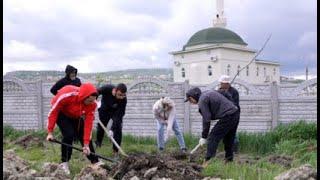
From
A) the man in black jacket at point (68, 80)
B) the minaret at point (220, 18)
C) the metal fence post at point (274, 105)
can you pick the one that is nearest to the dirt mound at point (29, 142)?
the man in black jacket at point (68, 80)

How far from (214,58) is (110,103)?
3393 centimetres

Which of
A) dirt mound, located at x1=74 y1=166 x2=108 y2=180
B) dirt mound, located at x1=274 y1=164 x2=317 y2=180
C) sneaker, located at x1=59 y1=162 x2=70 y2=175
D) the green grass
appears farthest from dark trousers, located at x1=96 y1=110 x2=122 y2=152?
dirt mound, located at x1=274 y1=164 x2=317 y2=180

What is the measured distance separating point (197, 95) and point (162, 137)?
2414mm

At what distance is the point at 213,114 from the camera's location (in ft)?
22.5

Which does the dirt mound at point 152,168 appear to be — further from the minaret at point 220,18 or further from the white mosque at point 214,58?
the minaret at point 220,18

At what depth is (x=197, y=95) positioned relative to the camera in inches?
266

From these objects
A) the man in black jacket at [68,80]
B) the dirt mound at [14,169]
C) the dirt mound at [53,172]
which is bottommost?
the dirt mound at [53,172]

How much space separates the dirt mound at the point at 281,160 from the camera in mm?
7926

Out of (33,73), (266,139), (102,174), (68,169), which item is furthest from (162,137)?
(33,73)

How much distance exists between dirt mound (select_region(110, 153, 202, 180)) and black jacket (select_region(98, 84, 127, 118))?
231 cm

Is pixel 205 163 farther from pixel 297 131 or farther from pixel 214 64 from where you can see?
pixel 214 64

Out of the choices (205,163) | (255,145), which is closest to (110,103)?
(205,163)

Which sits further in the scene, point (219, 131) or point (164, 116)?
point (164, 116)

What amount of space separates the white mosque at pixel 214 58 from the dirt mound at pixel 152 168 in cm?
3260
